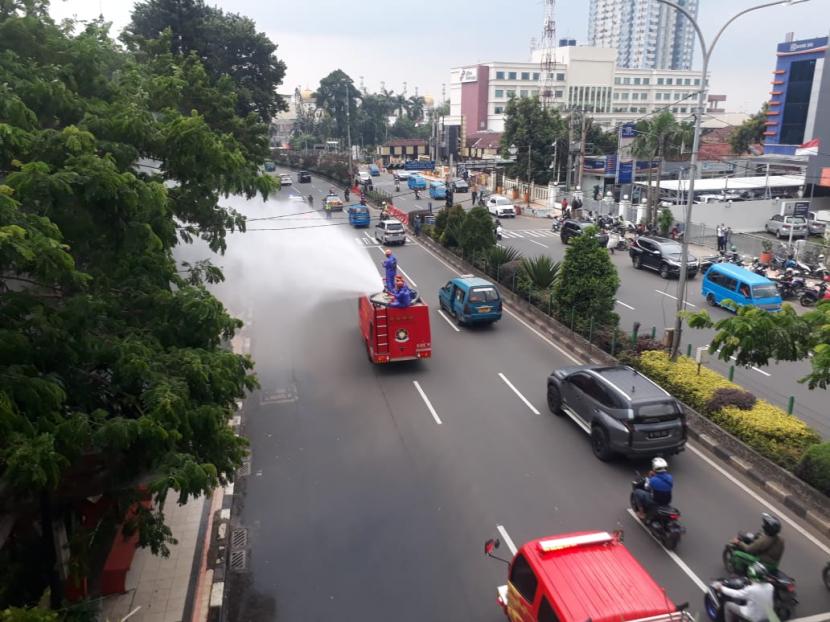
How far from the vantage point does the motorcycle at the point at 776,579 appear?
8.52 meters

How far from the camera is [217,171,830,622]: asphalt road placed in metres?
9.38

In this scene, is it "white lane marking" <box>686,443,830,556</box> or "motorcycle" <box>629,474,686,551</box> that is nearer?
"motorcycle" <box>629,474,686,551</box>

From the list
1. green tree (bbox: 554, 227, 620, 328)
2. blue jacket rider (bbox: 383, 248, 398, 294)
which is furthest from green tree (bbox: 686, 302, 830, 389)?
blue jacket rider (bbox: 383, 248, 398, 294)

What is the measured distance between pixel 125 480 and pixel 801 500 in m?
10.9

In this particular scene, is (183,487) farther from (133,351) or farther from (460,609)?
(460,609)

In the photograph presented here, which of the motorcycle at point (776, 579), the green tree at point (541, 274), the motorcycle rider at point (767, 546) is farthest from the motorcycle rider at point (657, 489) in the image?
the green tree at point (541, 274)

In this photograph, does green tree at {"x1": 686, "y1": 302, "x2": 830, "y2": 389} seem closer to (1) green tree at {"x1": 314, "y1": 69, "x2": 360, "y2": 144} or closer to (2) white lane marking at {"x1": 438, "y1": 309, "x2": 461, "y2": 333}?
(2) white lane marking at {"x1": 438, "y1": 309, "x2": 461, "y2": 333}

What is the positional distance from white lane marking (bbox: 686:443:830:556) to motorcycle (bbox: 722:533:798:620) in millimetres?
1704

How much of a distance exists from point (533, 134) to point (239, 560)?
5157 centimetres

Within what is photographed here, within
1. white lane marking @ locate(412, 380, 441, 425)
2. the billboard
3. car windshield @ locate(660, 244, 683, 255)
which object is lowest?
white lane marking @ locate(412, 380, 441, 425)

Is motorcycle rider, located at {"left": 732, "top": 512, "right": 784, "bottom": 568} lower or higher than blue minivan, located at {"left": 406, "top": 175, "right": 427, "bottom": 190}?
lower

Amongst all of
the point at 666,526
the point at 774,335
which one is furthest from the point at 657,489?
the point at 774,335

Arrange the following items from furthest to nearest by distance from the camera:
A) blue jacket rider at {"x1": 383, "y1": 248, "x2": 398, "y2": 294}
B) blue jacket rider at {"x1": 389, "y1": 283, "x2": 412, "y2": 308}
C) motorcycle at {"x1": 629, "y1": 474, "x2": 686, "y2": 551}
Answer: blue jacket rider at {"x1": 383, "y1": 248, "x2": 398, "y2": 294} < blue jacket rider at {"x1": 389, "y1": 283, "x2": 412, "y2": 308} < motorcycle at {"x1": 629, "y1": 474, "x2": 686, "y2": 551}

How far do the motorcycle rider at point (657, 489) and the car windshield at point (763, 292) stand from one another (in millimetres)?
15304
